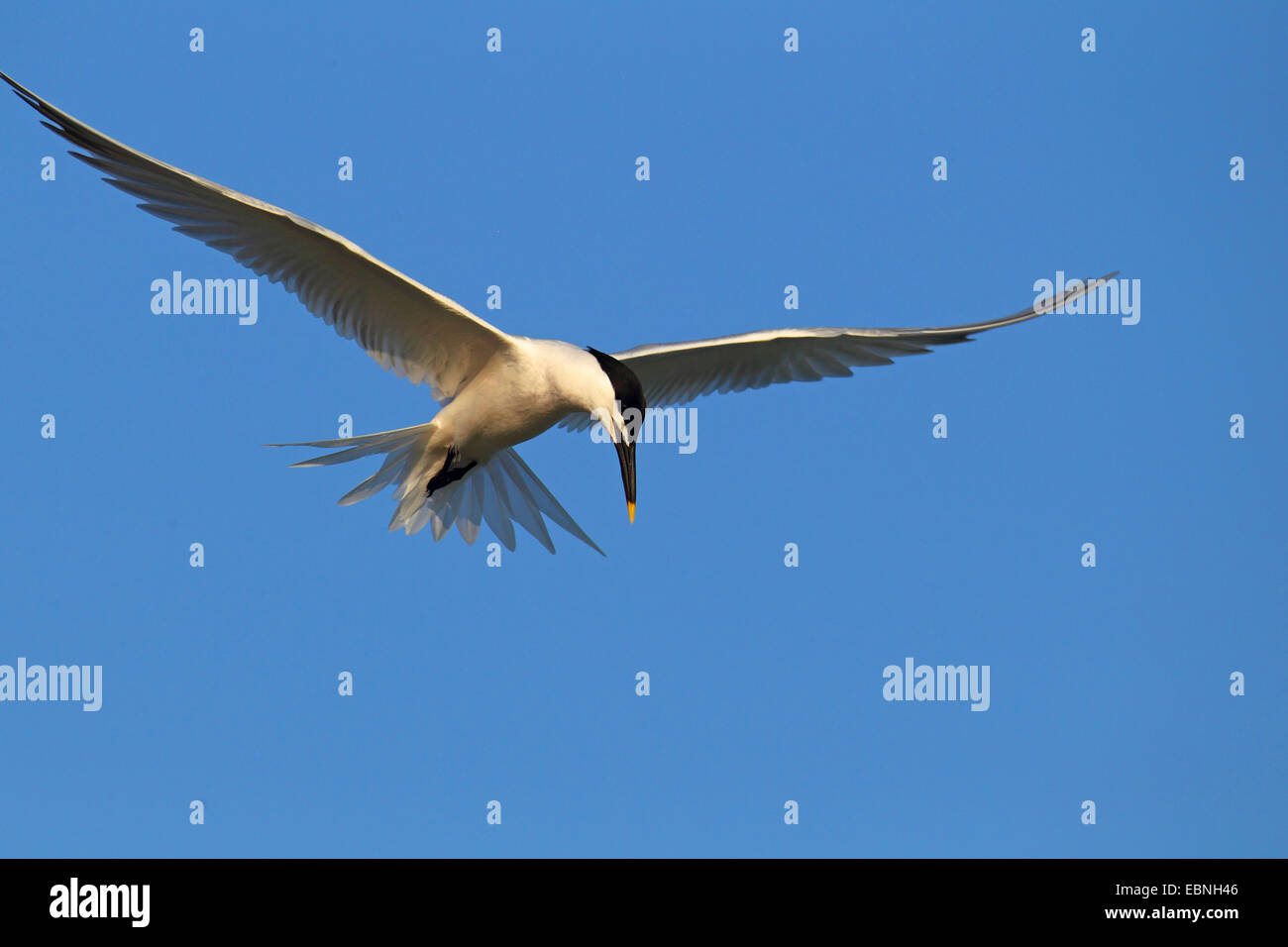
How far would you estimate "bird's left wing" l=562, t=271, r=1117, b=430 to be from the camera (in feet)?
28.7

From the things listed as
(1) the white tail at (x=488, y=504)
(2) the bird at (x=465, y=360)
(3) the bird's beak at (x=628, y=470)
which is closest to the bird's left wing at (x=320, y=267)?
(2) the bird at (x=465, y=360)

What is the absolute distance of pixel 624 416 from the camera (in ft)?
27.3

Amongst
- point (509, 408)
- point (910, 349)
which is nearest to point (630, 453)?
point (509, 408)

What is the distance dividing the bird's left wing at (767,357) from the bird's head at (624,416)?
2.28 feet

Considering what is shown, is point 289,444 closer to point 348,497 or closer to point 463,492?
point 348,497

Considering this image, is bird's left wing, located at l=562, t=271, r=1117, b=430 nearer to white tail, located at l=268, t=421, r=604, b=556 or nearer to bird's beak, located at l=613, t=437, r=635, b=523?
white tail, located at l=268, t=421, r=604, b=556

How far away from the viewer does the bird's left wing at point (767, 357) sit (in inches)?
345

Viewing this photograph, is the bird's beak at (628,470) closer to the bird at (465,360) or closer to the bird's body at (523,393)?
the bird at (465,360)

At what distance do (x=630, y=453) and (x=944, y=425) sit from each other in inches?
174

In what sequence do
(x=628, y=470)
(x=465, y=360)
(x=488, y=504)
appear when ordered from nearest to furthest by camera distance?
(x=628, y=470), (x=465, y=360), (x=488, y=504)

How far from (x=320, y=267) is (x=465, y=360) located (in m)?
1.10

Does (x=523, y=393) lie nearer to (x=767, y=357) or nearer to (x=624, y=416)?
(x=624, y=416)

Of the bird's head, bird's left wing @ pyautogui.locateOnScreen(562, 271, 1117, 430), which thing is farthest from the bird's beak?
bird's left wing @ pyautogui.locateOnScreen(562, 271, 1117, 430)

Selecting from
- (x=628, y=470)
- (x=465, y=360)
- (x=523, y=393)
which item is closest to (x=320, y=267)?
(x=465, y=360)
